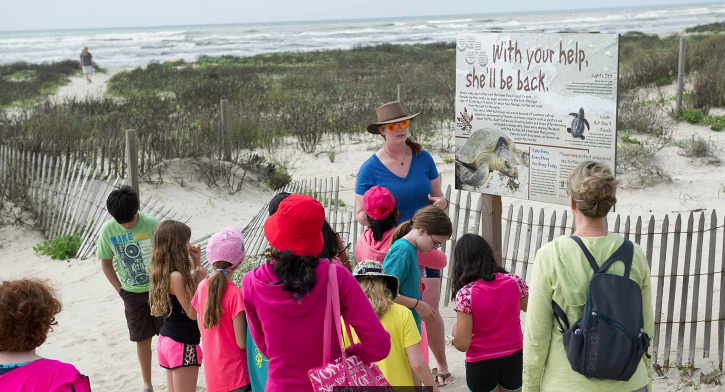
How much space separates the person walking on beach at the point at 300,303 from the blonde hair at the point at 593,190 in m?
0.82

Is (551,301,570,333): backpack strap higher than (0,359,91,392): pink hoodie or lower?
higher

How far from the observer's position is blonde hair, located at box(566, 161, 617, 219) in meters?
2.35

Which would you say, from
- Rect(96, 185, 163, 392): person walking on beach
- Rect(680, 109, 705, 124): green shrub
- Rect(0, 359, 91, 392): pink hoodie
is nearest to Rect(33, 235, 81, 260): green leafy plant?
Rect(96, 185, 163, 392): person walking on beach

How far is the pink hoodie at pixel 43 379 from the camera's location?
6.98ft

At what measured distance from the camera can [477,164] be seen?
4.92 meters

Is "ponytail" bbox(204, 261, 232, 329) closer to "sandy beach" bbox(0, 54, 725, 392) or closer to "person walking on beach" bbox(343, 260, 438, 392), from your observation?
"person walking on beach" bbox(343, 260, 438, 392)

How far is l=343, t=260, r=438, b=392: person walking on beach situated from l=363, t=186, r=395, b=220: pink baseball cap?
0.75 meters

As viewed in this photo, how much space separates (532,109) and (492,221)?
3.08 ft

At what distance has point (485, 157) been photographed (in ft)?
16.0

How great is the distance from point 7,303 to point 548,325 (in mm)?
1761

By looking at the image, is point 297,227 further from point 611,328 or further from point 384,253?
point 384,253

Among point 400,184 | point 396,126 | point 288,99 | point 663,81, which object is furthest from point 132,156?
point 663,81

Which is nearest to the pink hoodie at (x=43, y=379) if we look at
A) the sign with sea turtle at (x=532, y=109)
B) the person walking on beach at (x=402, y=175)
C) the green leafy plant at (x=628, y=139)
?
the person walking on beach at (x=402, y=175)

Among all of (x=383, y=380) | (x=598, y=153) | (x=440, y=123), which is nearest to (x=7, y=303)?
(x=383, y=380)
